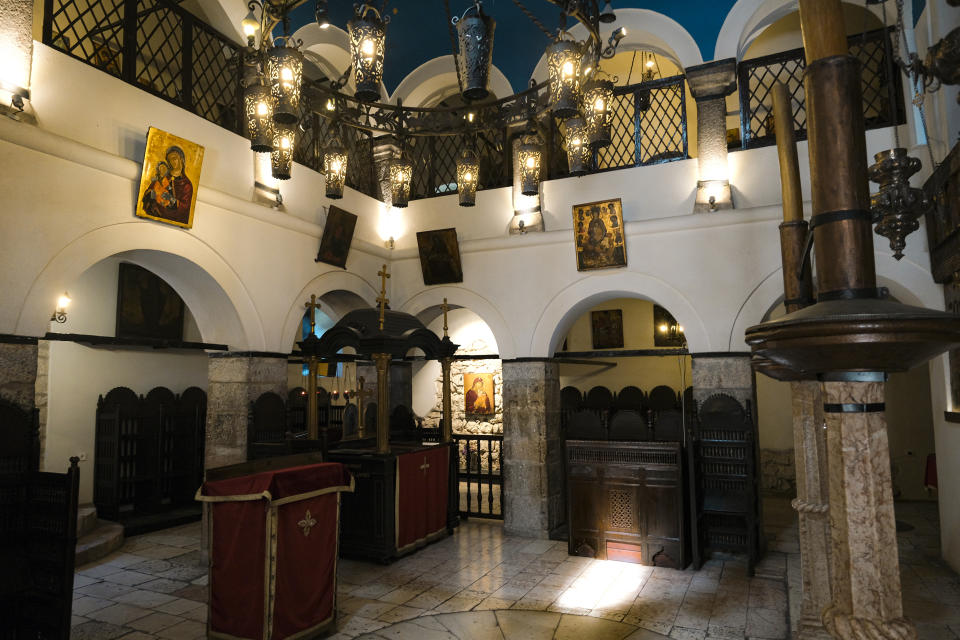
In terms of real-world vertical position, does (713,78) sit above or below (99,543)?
above

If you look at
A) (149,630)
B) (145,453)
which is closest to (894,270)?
(149,630)

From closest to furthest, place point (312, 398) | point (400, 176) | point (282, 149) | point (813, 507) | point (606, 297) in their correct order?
1. point (813, 507)
2. point (282, 149)
3. point (400, 176)
4. point (312, 398)
5. point (606, 297)

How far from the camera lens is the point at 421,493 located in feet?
22.0

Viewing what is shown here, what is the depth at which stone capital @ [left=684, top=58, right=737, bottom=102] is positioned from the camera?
711 centimetres

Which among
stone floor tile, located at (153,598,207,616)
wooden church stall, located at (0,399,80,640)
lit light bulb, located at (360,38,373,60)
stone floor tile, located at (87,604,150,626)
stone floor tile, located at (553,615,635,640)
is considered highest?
lit light bulb, located at (360,38,373,60)

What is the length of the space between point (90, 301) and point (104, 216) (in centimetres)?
375

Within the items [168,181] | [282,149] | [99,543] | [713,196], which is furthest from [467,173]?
[99,543]

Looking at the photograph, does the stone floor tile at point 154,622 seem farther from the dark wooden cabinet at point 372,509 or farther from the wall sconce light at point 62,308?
the wall sconce light at point 62,308

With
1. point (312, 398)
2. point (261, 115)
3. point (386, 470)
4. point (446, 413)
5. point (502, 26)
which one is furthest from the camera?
point (502, 26)

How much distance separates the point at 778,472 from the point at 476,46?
8830mm

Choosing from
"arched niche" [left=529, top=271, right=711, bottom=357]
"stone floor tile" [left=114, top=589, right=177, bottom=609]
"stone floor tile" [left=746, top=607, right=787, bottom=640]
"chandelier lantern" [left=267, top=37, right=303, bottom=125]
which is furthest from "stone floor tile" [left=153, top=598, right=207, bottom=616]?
"arched niche" [left=529, top=271, right=711, bottom=357]

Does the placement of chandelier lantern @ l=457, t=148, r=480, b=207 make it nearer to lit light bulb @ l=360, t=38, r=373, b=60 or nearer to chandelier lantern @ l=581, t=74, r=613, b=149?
chandelier lantern @ l=581, t=74, r=613, b=149

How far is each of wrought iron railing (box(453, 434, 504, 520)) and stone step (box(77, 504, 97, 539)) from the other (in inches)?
164

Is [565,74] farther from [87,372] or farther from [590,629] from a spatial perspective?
[87,372]
